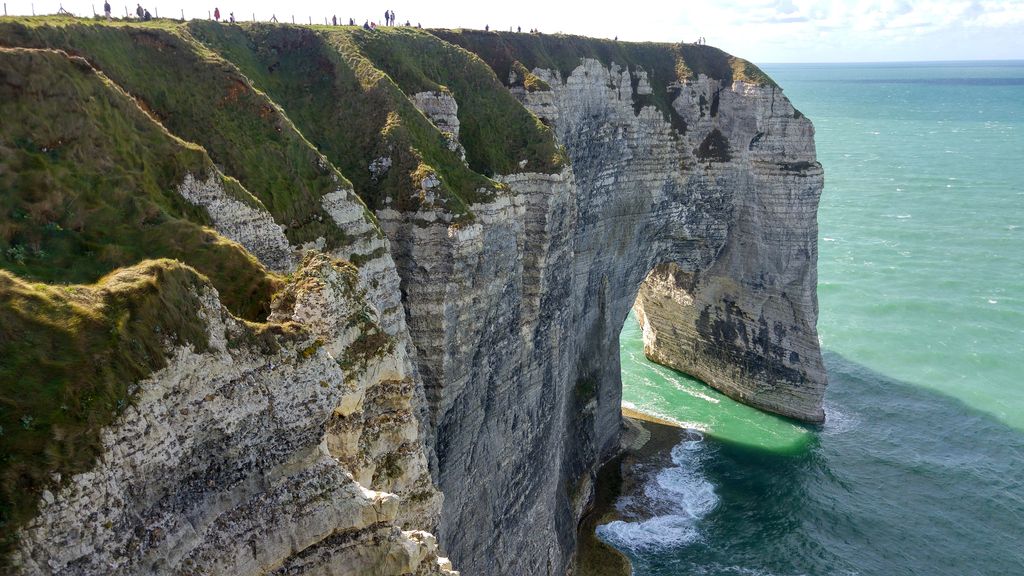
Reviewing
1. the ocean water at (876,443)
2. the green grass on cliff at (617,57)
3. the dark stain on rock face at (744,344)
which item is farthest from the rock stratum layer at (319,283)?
the dark stain on rock face at (744,344)

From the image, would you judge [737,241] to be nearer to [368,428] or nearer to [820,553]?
[820,553]

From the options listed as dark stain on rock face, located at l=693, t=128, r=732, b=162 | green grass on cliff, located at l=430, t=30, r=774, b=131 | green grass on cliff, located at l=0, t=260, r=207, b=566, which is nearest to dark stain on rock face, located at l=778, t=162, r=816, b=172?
dark stain on rock face, located at l=693, t=128, r=732, b=162

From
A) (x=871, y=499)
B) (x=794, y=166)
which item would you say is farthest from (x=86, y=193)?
(x=794, y=166)

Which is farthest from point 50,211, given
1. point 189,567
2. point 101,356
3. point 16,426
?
point 189,567

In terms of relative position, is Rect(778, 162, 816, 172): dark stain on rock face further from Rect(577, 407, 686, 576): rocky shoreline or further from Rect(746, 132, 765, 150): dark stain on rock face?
Rect(577, 407, 686, 576): rocky shoreline

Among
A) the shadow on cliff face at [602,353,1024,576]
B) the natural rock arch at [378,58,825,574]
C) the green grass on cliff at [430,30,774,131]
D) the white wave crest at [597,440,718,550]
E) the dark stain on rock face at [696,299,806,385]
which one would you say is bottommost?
the white wave crest at [597,440,718,550]

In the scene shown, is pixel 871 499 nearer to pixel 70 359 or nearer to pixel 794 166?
pixel 794 166

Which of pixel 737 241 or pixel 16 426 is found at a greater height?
pixel 16 426
